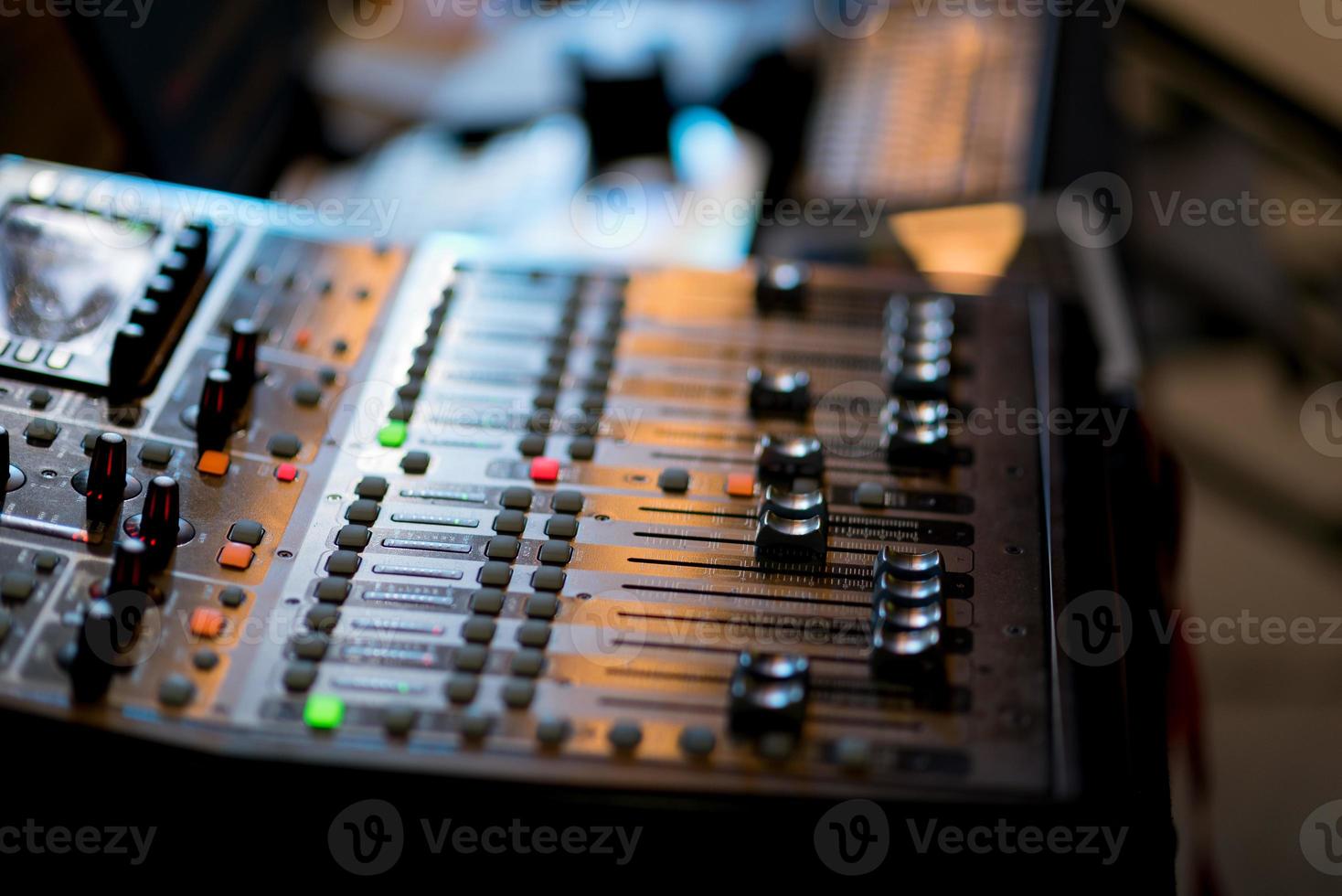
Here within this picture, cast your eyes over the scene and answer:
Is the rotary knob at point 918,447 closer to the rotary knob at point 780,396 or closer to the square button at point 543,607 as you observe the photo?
the rotary knob at point 780,396

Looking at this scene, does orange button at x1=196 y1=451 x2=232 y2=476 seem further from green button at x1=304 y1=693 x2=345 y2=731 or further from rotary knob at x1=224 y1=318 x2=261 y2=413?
green button at x1=304 y1=693 x2=345 y2=731

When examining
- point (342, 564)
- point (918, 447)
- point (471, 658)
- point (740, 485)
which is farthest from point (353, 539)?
point (918, 447)

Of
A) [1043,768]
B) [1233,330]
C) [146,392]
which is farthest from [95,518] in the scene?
[1233,330]

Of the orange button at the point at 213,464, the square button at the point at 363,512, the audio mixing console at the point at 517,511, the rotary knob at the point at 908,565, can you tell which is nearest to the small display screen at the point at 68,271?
the audio mixing console at the point at 517,511

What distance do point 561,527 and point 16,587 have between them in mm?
310

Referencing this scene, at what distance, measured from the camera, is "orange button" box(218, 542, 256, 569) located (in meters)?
0.80

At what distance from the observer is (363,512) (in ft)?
2.74

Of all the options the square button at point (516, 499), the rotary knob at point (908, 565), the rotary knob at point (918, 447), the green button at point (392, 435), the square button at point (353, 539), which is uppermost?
the rotary knob at point (918, 447)

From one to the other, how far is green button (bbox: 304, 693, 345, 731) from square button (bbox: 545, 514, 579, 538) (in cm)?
17

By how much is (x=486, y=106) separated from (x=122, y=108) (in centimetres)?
46

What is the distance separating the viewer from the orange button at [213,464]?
85cm

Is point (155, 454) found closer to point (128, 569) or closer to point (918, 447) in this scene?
point (128, 569)

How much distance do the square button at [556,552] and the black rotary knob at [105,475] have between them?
255mm

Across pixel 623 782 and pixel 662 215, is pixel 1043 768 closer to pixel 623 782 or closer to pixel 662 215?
pixel 623 782
